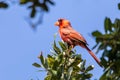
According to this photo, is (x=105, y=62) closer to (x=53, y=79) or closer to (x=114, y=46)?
(x=114, y=46)

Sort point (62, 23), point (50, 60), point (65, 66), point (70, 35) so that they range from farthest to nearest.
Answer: point (62, 23) → point (70, 35) → point (50, 60) → point (65, 66)

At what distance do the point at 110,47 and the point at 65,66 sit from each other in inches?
109

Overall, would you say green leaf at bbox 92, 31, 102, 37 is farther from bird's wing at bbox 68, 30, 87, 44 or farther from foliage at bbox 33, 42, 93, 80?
bird's wing at bbox 68, 30, 87, 44

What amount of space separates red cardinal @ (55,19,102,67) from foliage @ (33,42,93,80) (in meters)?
1.35

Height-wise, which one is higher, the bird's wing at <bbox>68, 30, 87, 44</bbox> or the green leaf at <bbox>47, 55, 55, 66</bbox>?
the bird's wing at <bbox>68, 30, 87, 44</bbox>

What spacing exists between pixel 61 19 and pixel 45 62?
389 centimetres

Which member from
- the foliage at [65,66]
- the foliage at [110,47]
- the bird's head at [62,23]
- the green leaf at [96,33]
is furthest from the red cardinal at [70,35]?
the green leaf at [96,33]

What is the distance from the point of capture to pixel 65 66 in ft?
21.0

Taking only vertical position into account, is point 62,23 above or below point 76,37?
above

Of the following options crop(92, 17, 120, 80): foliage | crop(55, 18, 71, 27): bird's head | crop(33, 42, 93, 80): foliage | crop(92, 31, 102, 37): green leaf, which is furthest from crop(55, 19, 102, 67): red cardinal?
crop(92, 31, 102, 37): green leaf

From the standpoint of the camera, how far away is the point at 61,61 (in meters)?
6.31

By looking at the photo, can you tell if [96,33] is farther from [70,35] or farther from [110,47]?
[70,35]

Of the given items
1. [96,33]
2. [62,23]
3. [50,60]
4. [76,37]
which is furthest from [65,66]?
[62,23]

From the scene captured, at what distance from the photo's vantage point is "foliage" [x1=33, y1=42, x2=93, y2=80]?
20.3 feet
